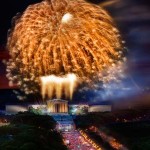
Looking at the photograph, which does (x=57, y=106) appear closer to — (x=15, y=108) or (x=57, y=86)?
(x=57, y=86)

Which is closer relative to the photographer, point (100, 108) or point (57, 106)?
point (57, 106)

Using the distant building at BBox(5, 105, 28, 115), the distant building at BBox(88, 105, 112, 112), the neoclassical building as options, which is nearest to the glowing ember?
the neoclassical building

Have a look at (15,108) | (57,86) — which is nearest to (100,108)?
(57,86)

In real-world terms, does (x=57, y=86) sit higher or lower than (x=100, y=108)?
higher

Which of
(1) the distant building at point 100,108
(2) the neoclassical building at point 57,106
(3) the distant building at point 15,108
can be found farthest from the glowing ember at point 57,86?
(1) the distant building at point 100,108

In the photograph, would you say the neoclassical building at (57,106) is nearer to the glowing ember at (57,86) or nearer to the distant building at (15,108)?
the glowing ember at (57,86)

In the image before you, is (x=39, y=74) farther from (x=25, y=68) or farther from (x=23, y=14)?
(x=23, y=14)

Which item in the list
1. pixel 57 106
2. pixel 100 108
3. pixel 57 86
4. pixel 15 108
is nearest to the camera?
pixel 57 106

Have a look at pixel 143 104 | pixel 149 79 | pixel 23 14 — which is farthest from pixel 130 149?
pixel 149 79
